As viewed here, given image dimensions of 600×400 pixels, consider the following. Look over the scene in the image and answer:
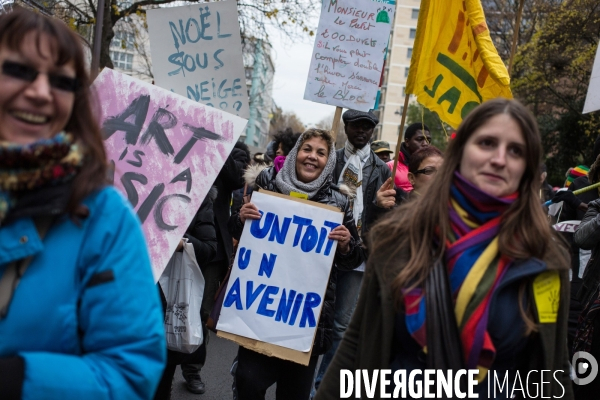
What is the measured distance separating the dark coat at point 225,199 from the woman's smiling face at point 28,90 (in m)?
3.79

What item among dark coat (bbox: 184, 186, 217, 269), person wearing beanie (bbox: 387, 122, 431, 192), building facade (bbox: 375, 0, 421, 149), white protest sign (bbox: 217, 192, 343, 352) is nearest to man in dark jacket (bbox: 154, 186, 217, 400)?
dark coat (bbox: 184, 186, 217, 269)

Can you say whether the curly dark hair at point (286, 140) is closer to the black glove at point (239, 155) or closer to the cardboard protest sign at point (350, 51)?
the black glove at point (239, 155)

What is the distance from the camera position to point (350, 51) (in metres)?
5.68

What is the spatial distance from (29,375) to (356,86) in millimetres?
4552

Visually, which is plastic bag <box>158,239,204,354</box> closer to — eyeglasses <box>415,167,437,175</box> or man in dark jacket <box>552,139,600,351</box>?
eyeglasses <box>415,167,437,175</box>

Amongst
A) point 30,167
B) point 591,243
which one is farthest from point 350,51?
point 30,167

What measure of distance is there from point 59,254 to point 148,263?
227 mm

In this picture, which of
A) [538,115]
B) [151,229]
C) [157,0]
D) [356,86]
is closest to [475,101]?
[356,86]

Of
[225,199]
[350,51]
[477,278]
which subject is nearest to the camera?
[477,278]

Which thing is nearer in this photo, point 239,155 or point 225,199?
point 225,199

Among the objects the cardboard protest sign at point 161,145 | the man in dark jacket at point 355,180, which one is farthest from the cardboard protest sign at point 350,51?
the cardboard protest sign at point 161,145

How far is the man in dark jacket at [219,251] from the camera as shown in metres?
5.40

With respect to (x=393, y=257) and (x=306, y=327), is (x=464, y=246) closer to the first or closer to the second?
(x=393, y=257)

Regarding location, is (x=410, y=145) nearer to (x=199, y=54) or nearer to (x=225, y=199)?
(x=225, y=199)
